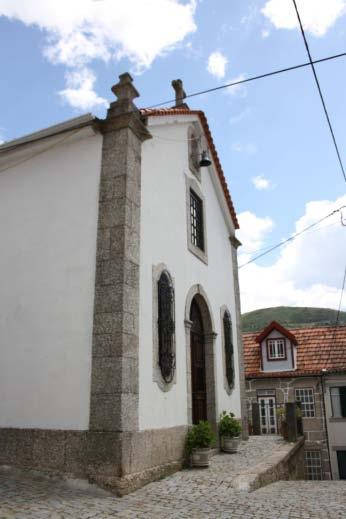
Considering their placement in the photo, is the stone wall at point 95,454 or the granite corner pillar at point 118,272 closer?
the stone wall at point 95,454

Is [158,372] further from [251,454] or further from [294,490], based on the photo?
[251,454]

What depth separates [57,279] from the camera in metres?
6.68

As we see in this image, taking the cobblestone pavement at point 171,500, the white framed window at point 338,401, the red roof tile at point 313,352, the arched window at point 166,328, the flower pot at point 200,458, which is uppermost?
the red roof tile at point 313,352

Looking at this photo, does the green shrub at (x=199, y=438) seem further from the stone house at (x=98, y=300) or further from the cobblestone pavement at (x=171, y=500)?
the cobblestone pavement at (x=171, y=500)

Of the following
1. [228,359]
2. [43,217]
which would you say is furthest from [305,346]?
[43,217]

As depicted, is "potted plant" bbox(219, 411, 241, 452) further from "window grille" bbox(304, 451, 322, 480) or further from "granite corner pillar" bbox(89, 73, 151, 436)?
"window grille" bbox(304, 451, 322, 480)

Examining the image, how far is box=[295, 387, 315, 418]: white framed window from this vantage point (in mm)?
18500

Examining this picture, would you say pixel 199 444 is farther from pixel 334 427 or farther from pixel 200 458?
pixel 334 427

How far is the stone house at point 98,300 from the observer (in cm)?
586

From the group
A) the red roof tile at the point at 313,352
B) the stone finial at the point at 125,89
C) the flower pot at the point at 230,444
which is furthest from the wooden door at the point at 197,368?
the red roof tile at the point at 313,352

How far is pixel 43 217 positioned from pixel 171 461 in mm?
4160

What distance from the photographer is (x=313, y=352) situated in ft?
64.3

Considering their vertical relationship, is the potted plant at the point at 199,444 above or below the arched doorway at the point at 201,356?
below

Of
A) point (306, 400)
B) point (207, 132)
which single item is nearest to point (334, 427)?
point (306, 400)
